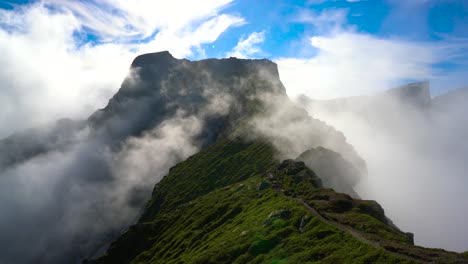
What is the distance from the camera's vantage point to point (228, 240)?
3531 inches

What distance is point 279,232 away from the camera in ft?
253

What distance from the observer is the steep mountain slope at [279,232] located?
59.9 meters

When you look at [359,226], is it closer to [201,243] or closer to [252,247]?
[252,247]

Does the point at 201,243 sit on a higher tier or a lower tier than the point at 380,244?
higher

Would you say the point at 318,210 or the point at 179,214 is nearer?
the point at 318,210

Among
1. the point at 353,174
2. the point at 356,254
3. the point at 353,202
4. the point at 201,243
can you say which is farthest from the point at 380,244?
the point at 353,174

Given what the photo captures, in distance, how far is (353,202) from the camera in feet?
326

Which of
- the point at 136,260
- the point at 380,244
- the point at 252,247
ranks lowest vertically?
the point at 380,244

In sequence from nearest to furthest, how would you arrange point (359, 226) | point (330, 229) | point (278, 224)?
point (330, 229), point (359, 226), point (278, 224)

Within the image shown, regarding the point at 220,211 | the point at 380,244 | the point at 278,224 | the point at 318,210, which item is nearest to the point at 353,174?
the point at 220,211

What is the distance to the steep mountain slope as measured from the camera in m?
59.9

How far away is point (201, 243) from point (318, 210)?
4756cm

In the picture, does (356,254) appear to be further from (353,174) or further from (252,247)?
(353,174)

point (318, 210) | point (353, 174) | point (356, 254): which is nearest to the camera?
point (356, 254)
